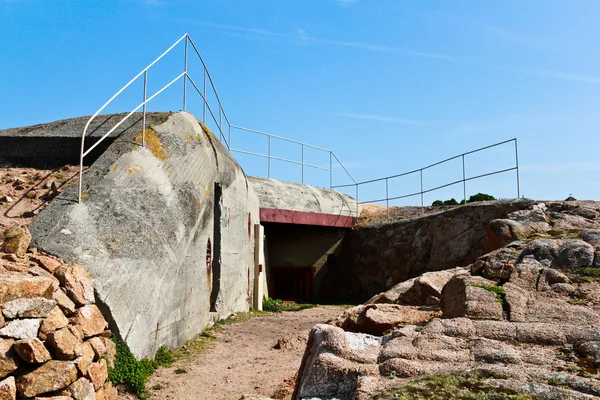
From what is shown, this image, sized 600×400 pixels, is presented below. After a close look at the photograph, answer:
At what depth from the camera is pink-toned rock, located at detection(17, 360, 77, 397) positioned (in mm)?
4320

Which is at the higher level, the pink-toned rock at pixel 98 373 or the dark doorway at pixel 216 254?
the dark doorway at pixel 216 254

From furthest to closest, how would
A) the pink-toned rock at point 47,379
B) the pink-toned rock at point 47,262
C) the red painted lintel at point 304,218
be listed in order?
1. the red painted lintel at point 304,218
2. the pink-toned rock at point 47,262
3. the pink-toned rock at point 47,379

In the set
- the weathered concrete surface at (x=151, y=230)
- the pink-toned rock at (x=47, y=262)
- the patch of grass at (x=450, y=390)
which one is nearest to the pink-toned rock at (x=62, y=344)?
the pink-toned rock at (x=47, y=262)

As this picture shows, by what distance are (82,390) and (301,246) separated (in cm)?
1115

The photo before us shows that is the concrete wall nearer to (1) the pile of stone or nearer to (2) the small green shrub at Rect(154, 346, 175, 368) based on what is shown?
(2) the small green shrub at Rect(154, 346, 175, 368)

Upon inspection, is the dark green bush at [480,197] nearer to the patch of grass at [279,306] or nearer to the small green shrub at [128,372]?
the patch of grass at [279,306]

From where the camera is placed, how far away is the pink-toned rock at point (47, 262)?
5121 mm

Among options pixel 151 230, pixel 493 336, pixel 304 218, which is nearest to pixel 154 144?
pixel 151 230

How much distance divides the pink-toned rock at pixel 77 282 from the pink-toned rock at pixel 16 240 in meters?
0.41

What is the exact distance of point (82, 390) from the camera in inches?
183

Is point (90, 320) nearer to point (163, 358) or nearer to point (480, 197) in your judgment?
point (163, 358)

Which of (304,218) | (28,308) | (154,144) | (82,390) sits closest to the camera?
(28,308)

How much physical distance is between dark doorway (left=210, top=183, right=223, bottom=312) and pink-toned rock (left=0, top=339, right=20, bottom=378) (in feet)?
16.7

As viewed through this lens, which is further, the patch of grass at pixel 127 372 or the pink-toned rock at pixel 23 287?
the patch of grass at pixel 127 372
